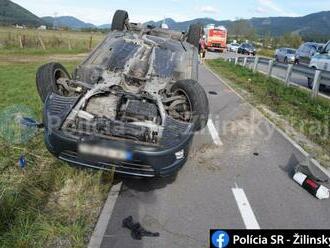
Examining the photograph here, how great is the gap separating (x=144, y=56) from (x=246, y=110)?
206 inches

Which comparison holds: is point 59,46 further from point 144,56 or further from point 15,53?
point 144,56

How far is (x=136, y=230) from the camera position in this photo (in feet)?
14.5

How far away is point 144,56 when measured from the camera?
25.3 feet

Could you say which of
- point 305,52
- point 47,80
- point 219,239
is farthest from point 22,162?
point 305,52

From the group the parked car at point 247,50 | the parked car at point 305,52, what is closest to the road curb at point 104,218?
the parked car at point 305,52

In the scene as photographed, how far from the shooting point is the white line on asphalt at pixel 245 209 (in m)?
4.82

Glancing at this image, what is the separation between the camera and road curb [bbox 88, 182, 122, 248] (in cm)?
415

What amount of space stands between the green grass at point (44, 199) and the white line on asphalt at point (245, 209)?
1761 millimetres

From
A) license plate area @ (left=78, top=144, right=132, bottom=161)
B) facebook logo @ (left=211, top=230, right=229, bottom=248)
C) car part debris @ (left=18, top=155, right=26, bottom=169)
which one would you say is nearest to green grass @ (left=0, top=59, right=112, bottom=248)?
car part debris @ (left=18, top=155, right=26, bottom=169)

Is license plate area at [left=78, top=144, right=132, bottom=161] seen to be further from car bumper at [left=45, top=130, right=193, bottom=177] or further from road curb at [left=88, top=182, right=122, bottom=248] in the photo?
road curb at [left=88, top=182, right=122, bottom=248]

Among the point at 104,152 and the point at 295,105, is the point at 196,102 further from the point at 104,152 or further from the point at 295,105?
the point at 295,105

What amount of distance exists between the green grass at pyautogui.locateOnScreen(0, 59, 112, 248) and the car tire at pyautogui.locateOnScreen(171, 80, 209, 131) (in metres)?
1.57

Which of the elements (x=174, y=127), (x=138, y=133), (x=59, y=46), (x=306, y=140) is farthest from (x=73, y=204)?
(x=59, y=46)

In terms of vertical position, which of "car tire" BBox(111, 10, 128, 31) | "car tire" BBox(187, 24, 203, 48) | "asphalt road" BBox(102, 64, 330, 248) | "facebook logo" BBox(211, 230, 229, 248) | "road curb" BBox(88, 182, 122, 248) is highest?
"car tire" BBox(111, 10, 128, 31)
